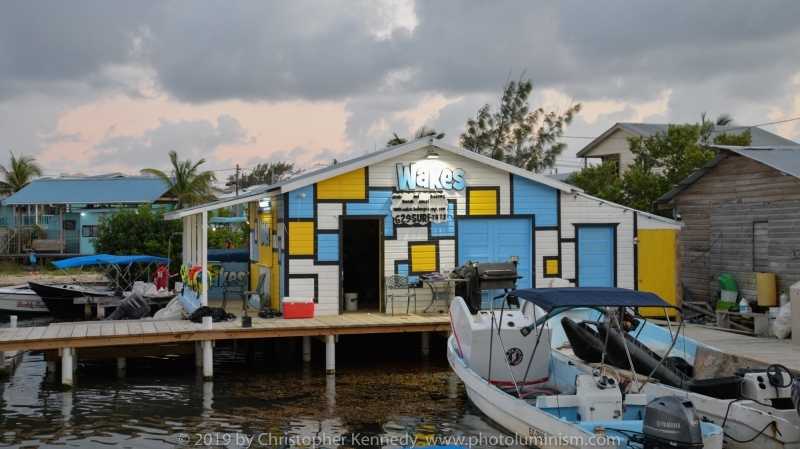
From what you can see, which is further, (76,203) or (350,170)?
(76,203)

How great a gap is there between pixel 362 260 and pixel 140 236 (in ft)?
47.1

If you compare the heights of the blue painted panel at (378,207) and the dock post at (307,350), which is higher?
the blue painted panel at (378,207)

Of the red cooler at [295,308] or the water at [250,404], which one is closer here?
the water at [250,404]

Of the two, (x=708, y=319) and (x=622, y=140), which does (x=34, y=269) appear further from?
(x=708, y=319)

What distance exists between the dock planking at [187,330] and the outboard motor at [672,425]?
7.74 m

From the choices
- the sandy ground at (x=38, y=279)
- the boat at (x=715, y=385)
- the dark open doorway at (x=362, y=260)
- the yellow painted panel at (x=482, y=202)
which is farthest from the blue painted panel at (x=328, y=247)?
the sandy ground at (x=38, y=279)

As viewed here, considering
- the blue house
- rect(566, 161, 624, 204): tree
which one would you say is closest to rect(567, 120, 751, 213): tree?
rect(566, 161, 624, 204): tree

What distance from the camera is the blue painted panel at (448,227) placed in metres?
17.9

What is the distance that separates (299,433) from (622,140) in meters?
29.8

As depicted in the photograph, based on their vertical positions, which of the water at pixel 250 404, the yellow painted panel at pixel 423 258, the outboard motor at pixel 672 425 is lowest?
the water at pixel 250 404

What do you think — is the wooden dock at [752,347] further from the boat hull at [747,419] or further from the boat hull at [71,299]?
the boat hull at [71,299]

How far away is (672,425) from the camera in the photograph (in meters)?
8.38

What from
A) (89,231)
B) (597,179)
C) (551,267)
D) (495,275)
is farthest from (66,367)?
(89,231)

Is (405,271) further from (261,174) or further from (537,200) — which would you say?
(261,174)
